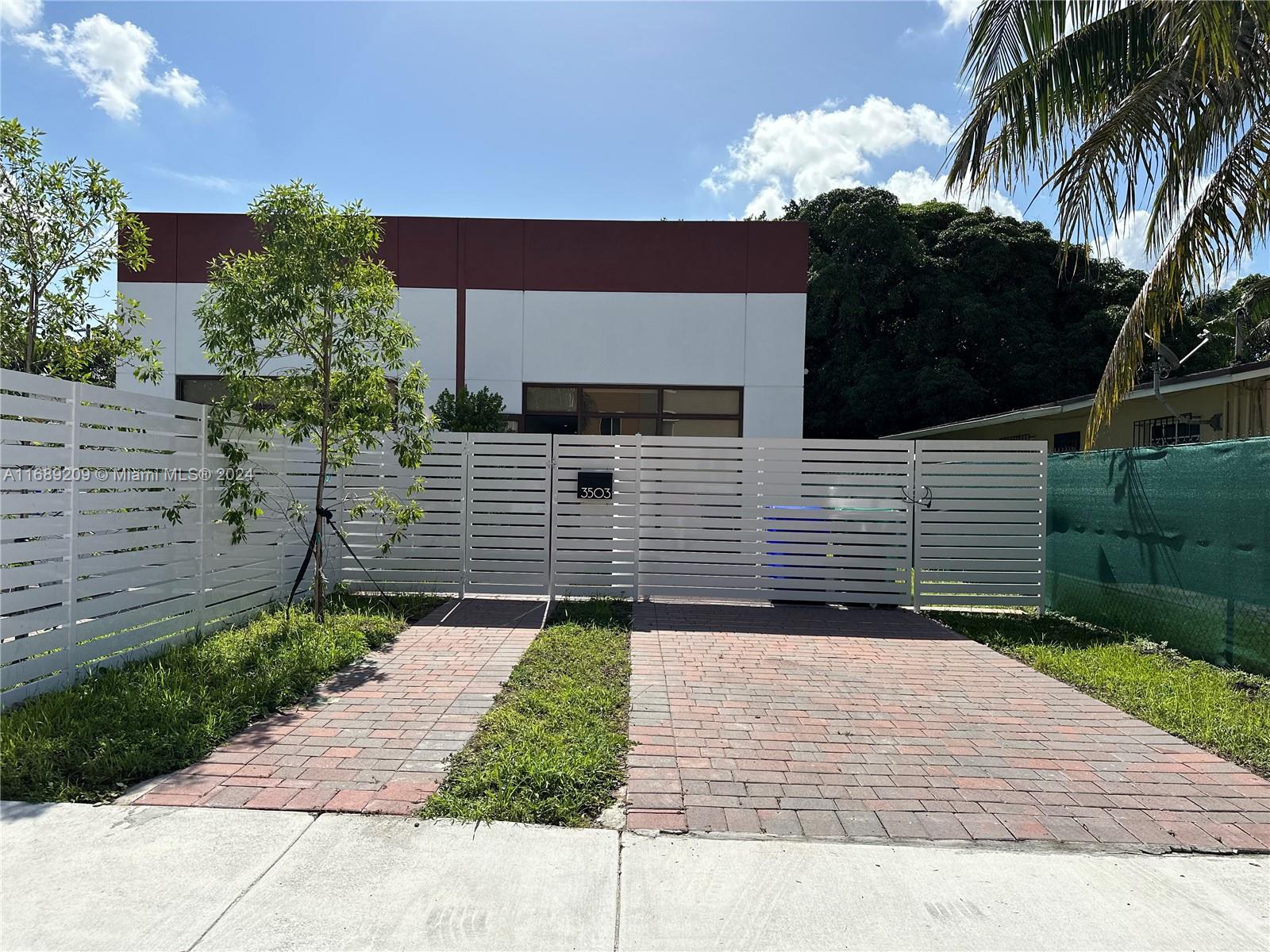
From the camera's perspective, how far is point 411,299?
13.3 metres

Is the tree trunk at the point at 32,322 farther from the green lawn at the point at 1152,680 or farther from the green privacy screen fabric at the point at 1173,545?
the green privacy screen fabric at the point at 1173,545

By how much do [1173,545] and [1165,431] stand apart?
605 centimetres

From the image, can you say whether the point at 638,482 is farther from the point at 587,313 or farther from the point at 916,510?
the point at 587,313

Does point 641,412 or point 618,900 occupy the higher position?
point 641,412

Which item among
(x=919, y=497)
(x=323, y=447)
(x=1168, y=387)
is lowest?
(x=919, y=497)

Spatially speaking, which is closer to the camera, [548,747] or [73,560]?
[548,747]

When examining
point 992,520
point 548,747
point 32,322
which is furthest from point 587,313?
point 548,747

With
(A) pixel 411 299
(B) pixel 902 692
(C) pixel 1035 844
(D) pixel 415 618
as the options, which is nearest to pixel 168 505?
(D) pixel 415 618

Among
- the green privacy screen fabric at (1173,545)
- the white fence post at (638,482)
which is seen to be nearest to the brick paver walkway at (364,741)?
the white fence post at (638,482)

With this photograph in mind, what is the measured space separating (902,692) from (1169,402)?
8.34 meters

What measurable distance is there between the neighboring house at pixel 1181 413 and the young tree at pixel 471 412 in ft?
28.7

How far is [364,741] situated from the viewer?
4473mm

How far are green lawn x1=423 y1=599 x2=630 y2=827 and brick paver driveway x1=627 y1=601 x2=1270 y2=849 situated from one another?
0.19 metres

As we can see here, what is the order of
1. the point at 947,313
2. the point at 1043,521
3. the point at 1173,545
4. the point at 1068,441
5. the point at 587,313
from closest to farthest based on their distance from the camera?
the point at 1173,545
the point at 1043,521
the point at 587,313
the point at 1068,441
the point at 947,313
